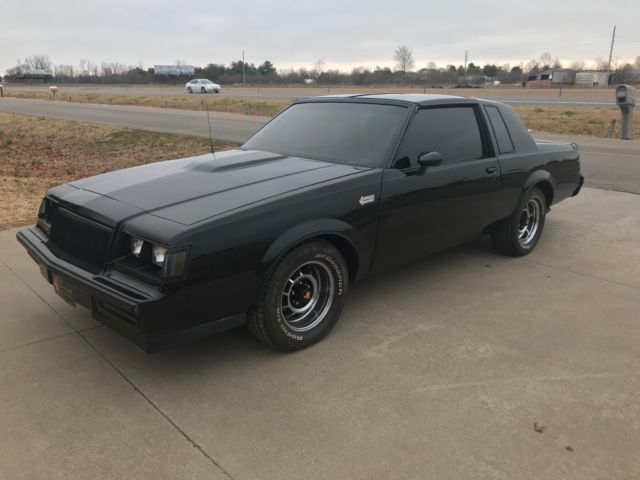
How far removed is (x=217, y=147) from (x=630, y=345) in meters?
10.8

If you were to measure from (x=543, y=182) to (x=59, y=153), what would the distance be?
11312 mm

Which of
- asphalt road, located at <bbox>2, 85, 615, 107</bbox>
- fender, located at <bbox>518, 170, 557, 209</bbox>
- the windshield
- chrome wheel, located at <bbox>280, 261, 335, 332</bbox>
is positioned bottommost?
chrome wheel, located at <bbox>280, 261, 335, 332</bbox>

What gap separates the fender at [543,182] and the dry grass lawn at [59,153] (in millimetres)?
5502

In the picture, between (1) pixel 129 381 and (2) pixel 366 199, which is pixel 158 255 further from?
(2) pixel 366 199

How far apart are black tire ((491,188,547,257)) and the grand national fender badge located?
2.01 meters

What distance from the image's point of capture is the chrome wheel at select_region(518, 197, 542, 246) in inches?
221

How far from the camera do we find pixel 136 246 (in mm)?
3152

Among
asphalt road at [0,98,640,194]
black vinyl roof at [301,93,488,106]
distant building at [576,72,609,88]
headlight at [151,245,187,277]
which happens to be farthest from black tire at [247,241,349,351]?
distant building at [576,72,609,88]

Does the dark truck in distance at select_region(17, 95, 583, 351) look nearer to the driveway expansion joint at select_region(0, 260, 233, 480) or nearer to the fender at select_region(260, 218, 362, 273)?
the fender at select_region(260, 218, 362, 273)

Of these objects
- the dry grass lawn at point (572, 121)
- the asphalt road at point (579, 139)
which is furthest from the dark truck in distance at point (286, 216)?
the dry grass lawn at point (572, 121)

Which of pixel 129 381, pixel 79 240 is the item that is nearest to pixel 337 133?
pixel 79 240

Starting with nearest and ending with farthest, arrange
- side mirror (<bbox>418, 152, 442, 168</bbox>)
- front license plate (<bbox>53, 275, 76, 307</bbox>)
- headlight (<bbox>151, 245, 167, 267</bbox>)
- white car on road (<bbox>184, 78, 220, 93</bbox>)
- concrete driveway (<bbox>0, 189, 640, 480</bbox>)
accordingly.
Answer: concrete driveway (<bbox>0, 189, 640, 480</bbox>)
headlight (<bbox>151, 245, 167, 267</bbox>)
front license plate (<bbox>53, 275, 76, 307</bbox>)
side mirror (<bbox>418, 152, 442, 168</bbox>)
white car on road (<bbox>184, 78, 220, 93</bbox>)

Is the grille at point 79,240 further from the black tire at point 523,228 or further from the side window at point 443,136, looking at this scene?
the black tire at point 523,228

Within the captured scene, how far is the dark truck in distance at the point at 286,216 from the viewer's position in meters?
3.02
